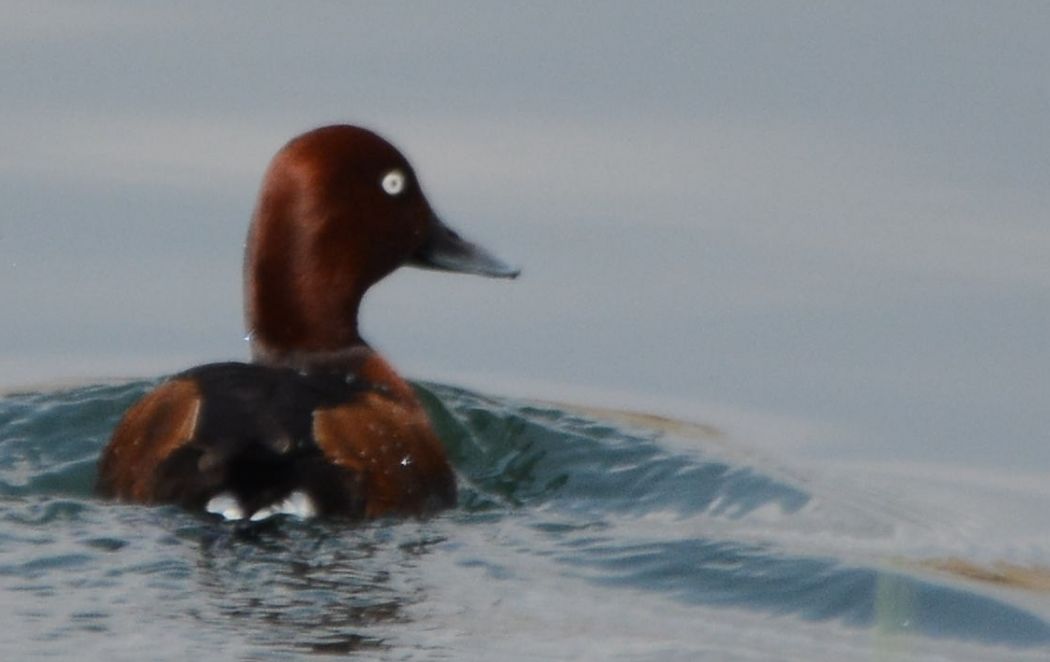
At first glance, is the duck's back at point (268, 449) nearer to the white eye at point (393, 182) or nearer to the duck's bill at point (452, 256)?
the white eye at point (393, 182)

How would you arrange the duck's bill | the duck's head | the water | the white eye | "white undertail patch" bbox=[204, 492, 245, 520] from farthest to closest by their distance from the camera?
the duck's bill, the white eye, the duck's head, "white undertail patch" bbox=[204, 492, 245, 520], the water

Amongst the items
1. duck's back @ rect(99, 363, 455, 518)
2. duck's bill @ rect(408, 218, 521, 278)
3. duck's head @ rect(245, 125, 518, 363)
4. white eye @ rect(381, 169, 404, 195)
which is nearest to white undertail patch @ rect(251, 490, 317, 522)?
duck's back @ rect(99, 363, 455, 518)

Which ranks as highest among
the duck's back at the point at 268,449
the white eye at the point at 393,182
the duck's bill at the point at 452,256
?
the white eye at the point at 393,182

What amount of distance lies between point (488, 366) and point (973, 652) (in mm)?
3237

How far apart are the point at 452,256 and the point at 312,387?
68.7 inches

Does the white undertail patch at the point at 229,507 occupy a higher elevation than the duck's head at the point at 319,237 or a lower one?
lower

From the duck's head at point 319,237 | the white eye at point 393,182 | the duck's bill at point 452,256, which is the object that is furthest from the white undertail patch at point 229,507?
the duck's bill at point 452,256

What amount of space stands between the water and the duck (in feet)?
0.36

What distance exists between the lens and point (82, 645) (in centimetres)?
736

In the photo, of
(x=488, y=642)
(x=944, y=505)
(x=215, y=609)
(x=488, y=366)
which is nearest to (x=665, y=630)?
(x=488, y=642)

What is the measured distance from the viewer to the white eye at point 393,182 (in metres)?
9.85

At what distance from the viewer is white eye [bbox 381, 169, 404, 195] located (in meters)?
9.85

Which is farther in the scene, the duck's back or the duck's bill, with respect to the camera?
the duck's bill

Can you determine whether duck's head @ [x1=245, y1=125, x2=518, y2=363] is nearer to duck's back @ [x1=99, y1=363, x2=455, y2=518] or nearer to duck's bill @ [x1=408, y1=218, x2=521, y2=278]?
duck's bill @ [x1=408, y1=218, x2=521, y2=278]
